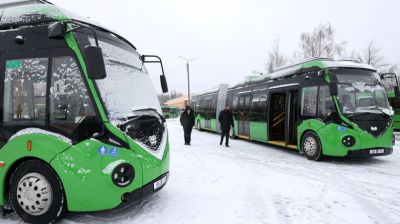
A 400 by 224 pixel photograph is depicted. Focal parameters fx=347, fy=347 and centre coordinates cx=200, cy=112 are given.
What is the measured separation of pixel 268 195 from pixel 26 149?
413 cm

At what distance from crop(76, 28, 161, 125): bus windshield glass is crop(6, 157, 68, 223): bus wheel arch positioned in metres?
1.14

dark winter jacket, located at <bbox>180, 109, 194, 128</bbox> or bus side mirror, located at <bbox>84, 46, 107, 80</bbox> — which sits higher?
bus side mirror, located at <bbox>84, 46, 107, 80</bbox>

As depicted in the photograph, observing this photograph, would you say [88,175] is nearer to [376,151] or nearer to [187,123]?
[376,151]

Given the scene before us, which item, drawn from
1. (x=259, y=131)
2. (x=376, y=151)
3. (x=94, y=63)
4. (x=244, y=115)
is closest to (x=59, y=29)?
(x=94, y=63)

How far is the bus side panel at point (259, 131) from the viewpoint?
14.3 m

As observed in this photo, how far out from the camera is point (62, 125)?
4773 millimetres

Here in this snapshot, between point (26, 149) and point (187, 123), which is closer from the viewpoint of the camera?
point (26, 149)

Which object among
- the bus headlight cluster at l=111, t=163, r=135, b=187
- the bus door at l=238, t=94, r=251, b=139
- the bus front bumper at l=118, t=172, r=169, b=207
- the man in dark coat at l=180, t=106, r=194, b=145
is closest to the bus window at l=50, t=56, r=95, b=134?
the bus headlight cluster at l=111, t=163, r=135, b=187

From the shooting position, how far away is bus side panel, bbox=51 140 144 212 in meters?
4.58

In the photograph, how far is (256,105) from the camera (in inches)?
601

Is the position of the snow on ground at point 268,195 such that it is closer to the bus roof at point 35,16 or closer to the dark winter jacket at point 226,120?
the bus roof at point 35,16

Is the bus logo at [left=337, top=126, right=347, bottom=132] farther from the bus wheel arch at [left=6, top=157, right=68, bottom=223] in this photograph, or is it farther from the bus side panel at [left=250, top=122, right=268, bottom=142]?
the bus wheel arch at [left=6, top=157, right=68, bottom=223]

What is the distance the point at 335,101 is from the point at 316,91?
89cm

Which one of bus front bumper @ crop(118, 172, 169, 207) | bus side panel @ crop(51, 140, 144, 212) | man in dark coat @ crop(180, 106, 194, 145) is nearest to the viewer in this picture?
bus side panel @ crop(51, 140, 144, 212)
